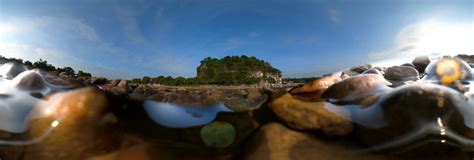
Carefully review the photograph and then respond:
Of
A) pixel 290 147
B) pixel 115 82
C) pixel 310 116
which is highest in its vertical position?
pixel 115 82

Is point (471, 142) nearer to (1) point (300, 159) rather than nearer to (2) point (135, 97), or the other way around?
(1) point (300, 159)

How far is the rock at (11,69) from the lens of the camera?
0.87 m

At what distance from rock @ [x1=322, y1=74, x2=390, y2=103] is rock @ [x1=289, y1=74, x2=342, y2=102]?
19 millimetres

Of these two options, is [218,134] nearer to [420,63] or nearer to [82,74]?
[82,74]

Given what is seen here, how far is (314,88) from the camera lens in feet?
3.36

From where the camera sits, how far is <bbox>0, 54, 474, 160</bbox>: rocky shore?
900 millimetres

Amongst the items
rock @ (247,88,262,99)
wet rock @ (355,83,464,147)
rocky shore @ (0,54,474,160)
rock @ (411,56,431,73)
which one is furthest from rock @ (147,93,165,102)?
rock @ (411,56,431,73)

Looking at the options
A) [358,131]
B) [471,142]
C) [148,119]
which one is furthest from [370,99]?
[148,119]

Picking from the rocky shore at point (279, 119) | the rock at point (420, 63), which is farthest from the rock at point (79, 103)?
the rock at point (420, 63)

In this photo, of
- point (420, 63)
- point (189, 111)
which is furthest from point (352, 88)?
point (189, 111)

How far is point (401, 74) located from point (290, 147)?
1.62 ft

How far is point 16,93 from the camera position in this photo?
0.88 metres

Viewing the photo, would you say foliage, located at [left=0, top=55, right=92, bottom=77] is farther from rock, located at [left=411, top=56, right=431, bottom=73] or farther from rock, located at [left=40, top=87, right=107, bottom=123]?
rock, located at [left=411, top=56, right=431, bottom=73]

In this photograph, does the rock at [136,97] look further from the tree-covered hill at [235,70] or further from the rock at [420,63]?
the rock at [420,63]
